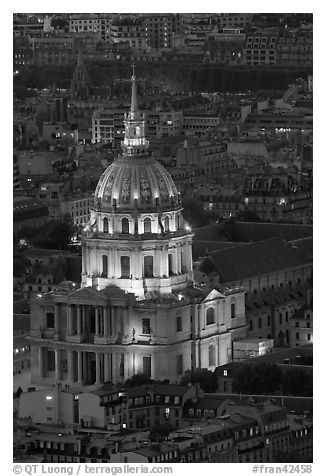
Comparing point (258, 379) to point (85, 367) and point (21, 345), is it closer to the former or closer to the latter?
point (85, 367)

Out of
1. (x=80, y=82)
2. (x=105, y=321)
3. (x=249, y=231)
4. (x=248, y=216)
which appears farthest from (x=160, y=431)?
(x=80, y=82)

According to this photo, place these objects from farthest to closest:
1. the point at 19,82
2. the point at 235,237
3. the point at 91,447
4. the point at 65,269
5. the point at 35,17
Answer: the point at 35,17, the point at 19,82, the point at 235,237, the point at 65,269, the point at 91,447

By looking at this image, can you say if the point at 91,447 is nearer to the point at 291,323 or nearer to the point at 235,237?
the point at 291,323

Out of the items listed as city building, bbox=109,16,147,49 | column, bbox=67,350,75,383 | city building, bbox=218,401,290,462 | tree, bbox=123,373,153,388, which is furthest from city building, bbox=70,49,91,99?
city building, bbox=218,401,290,462

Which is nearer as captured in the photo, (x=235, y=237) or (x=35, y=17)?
(x=235, y=237)

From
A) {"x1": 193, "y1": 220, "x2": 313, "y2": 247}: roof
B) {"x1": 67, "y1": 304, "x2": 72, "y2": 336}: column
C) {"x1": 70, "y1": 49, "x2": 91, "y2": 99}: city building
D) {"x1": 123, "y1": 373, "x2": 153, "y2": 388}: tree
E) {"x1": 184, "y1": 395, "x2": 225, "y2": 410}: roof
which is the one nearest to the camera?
{"x1": 184, "y1": 395, "x2": 225, "y2": 410}: roof

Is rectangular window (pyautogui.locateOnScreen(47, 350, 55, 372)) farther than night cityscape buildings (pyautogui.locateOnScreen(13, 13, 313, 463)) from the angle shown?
Yes

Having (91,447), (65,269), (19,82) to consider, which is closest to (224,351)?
(65,269)

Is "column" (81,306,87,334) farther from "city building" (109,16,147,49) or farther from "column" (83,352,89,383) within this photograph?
"city building" (109,16,147,49)
